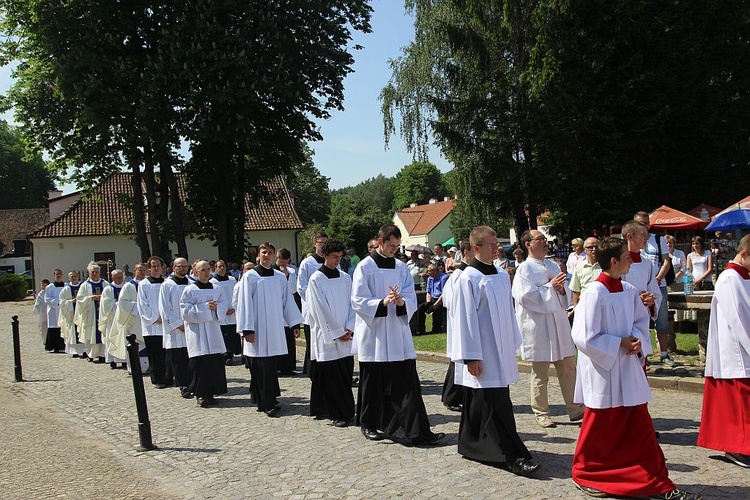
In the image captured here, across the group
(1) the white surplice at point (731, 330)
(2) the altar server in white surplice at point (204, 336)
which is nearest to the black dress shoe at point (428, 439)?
(1) the white surplice at point (731, 330)

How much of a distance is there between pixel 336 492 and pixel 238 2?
69.6 feet

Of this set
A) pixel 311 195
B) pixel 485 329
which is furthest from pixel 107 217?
pixel 485 329

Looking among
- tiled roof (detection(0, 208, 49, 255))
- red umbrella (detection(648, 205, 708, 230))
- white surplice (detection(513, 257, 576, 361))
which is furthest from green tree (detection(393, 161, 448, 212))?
white surplice (detection(513, 257, 576, 361))

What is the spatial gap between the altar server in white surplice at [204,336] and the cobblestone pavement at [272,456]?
0.30m

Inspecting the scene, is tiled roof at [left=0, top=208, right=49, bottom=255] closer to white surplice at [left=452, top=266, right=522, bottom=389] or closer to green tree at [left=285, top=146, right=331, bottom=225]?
green tree at [left=285, top=146, right=331, bottom=225]

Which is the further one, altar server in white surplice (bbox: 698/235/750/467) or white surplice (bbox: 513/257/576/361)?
white surplice (bbox: 513/257/576/361)

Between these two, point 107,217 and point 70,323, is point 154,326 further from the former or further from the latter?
point 107,217

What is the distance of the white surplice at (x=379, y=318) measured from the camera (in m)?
7.64

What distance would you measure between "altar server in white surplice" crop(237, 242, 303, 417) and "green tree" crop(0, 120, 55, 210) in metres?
80.4

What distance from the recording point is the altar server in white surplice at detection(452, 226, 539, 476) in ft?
20.6

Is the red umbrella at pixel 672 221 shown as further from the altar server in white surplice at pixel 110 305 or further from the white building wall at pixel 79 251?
the white building wall at pixel 79 251

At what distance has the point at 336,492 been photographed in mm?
5965

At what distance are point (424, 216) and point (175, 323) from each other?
7722 centimetres

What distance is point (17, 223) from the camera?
237 ft
